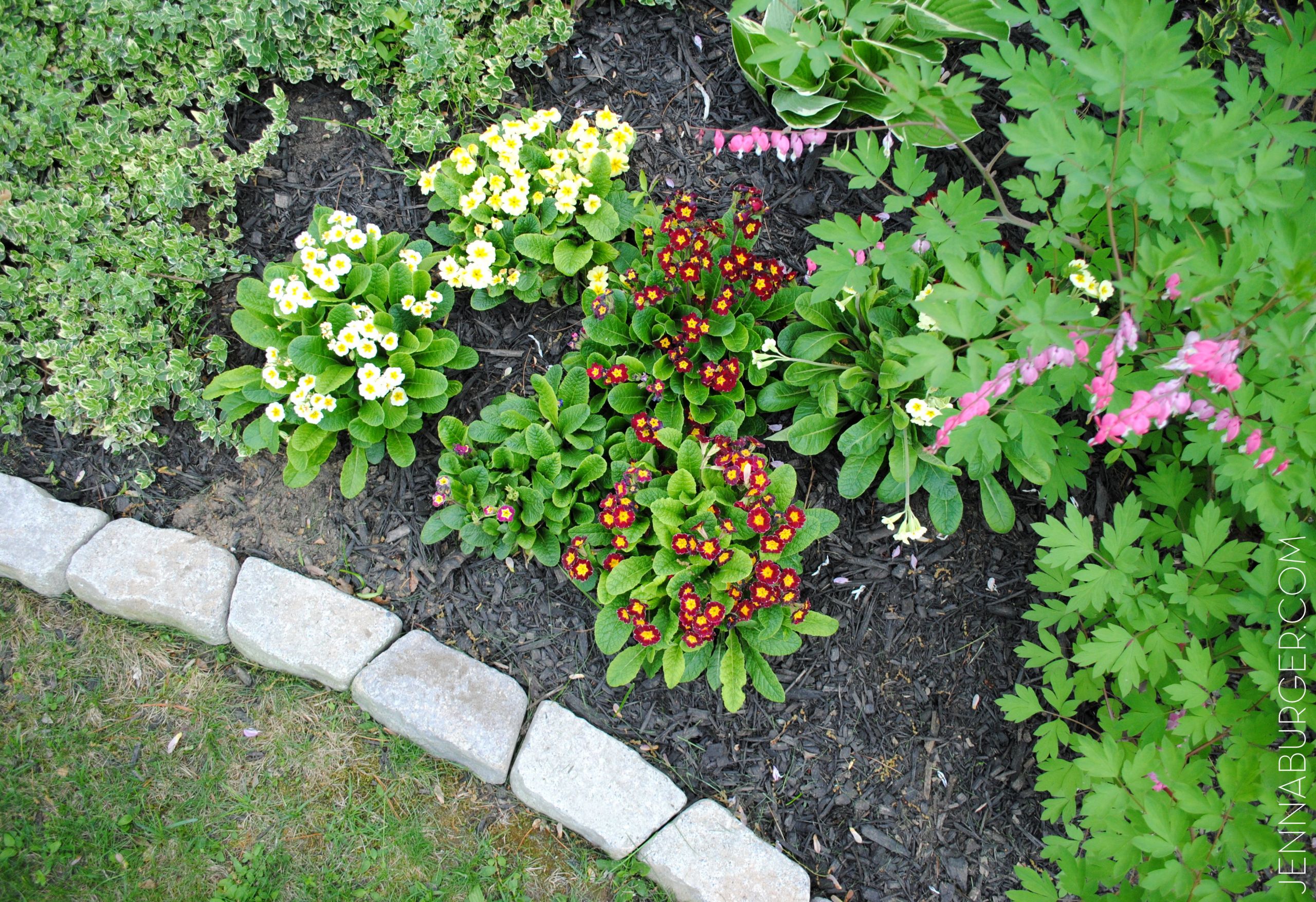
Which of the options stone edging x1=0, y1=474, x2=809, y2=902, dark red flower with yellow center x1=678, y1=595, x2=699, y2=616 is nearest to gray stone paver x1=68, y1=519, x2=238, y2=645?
stone edging x1=0, y1=474, x2=809, y2=902

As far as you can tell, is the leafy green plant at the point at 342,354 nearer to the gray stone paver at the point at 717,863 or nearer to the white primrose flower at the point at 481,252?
the white primrose flower at the point at 481,252

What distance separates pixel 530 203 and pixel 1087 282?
1847 millimetres

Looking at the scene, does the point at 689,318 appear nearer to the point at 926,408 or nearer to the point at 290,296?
the point at 926,408

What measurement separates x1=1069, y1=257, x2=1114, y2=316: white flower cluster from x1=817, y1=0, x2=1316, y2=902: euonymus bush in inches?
0.4

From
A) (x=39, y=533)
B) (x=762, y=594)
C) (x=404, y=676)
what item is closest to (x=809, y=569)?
(x=762, y=594)

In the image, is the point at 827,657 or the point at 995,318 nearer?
the point at 995,318

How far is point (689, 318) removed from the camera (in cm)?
256

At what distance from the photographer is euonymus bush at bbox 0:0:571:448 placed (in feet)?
9.05

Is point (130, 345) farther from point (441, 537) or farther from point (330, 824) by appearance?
point (330, 824)

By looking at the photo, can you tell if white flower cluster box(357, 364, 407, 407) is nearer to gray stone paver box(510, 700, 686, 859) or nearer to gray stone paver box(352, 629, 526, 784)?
gray stone paver box(352, 629, 526, 784)

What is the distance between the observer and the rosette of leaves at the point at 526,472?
2.59 m

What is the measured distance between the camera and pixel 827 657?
2.68 m

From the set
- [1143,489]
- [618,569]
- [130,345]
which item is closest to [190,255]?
[130,345]

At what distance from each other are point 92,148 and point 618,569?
8.10ft
